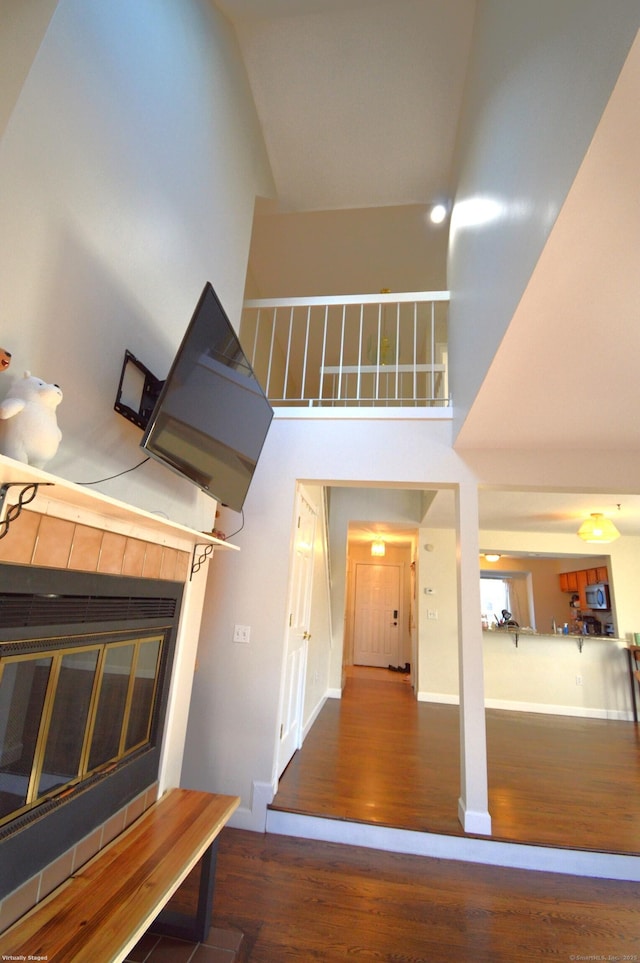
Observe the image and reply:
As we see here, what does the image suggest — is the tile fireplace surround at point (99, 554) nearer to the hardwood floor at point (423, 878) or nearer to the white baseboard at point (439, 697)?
the hardwood floor at point (423, 878)

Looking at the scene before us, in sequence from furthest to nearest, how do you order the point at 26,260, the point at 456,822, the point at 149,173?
1. the point at 456,822
2. the point at 149,173
3. the point at 26,260

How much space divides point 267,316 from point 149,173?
351 cm

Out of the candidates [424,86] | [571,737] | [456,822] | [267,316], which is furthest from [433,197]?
[571,737]

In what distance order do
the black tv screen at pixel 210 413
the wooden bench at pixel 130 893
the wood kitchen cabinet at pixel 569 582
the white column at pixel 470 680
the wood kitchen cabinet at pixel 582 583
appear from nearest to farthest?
the wooden bench at pixel 130 893, the black tv screen at pixel 210 413, the white column at pixel 470 680, the wood kitchen cabinet at pixel 582 583, the wood kitchen cabinet at pixel 569 582

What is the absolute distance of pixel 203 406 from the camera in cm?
166

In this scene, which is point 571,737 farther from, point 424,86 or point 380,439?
point 424,86

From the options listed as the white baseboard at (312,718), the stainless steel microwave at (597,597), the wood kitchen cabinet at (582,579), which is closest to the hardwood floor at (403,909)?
the white baseboard at (312,718)

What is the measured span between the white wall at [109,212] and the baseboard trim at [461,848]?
181 cm

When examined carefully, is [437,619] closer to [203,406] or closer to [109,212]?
[203,406]

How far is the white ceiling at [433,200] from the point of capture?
44.2 inches

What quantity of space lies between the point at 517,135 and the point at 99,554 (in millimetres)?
2060

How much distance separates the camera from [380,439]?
2.87 m

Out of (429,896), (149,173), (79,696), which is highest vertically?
(149,173)

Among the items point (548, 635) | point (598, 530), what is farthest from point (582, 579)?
point (598, 530)
